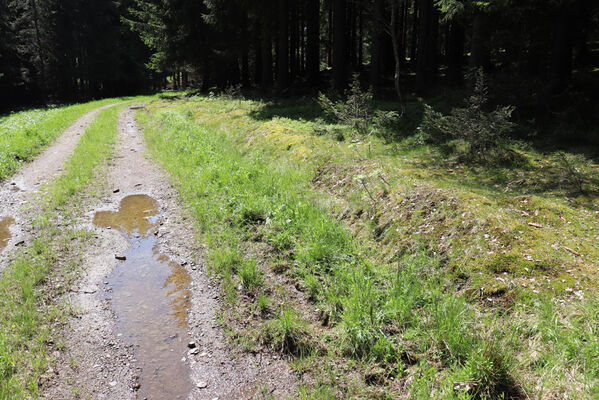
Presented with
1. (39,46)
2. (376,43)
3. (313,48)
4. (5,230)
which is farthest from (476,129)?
(39,46)

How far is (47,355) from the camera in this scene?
3.76 metres

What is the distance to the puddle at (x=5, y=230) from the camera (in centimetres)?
615

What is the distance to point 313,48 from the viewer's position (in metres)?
23.1

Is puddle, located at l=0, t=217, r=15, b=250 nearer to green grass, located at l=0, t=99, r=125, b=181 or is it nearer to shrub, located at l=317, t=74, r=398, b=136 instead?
green grass, located at l=0, t=99, r=125, b=181

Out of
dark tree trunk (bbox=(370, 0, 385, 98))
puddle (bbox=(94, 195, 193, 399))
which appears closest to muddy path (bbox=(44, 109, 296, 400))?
puddle (bbox=(94, 195, 193, 399))

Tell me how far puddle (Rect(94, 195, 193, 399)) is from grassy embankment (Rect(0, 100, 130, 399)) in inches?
25.4

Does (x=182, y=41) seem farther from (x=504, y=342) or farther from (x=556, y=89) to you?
(x=504, y=342)

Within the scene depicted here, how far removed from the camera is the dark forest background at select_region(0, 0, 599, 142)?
11.3 metres

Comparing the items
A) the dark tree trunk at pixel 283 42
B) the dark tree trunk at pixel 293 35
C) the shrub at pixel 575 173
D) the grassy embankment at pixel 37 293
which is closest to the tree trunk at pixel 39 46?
the dark tree trunk at pixel 293 35

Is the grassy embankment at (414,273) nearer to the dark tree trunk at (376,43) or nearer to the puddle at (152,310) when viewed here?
the puddle at (152,310)

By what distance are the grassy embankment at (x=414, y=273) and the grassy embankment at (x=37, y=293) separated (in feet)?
6.21

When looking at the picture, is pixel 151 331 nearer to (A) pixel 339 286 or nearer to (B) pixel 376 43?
(A) pixel 339 286

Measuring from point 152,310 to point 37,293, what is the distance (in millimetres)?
1441

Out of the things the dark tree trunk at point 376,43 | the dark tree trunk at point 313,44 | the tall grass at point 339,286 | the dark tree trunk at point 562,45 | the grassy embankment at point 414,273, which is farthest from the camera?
the dark tree trunk at point 313,44
